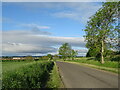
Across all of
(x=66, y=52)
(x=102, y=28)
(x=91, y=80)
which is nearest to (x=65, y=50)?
(x=66, y=52)

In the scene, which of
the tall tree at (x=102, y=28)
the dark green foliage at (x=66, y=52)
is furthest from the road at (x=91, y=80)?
the dark green foliage at (x=66, y=52)

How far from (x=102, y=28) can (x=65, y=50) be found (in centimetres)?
8324

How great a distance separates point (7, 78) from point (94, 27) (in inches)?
1347

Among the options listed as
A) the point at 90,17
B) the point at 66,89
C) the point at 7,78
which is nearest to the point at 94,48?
the point at 90,17

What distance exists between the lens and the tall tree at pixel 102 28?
3744cm

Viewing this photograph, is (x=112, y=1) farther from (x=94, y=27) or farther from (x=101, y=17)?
(x=94, y=27)

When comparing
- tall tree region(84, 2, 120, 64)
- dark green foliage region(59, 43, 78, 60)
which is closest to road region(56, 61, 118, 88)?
tall tree region(84, 2, 120, 64)

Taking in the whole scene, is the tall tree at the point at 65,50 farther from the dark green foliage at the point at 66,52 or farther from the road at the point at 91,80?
the road at the point at 91,80

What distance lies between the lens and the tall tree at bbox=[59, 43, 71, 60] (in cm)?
11934

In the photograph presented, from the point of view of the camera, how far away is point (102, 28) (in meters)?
39.4

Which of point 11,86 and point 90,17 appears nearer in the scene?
point 11,86

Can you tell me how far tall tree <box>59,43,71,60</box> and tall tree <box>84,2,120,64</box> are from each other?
77.1 metres

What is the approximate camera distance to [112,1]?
37.1 metres

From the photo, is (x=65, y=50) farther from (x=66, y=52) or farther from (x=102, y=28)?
(x=102, y=28)
